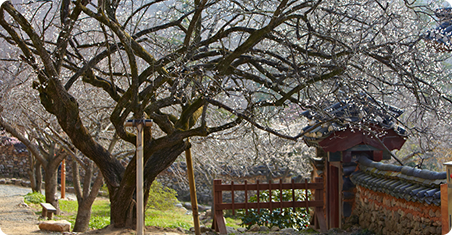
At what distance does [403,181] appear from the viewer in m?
4.73

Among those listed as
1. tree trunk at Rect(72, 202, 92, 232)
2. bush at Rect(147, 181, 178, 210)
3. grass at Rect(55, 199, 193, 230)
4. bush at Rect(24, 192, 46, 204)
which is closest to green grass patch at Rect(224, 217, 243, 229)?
grass at Rect(55, 199, 193, 230)

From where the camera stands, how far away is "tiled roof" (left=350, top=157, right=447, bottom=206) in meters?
3.90

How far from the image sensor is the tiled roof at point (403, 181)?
12.8ft

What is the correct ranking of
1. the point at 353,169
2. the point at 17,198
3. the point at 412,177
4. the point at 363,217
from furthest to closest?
the point at 17,198 < the point at 353,169 < the point at 363,217 < the point at 412,177

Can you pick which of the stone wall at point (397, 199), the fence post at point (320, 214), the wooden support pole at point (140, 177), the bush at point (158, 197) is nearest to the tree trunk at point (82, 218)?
the wooden support pole at point (140, 177)

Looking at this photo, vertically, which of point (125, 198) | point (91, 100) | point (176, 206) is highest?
point (91, 100)

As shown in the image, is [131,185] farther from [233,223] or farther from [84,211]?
[233,223]

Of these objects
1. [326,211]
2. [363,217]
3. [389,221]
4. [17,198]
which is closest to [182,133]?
[389,221]

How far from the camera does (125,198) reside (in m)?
5.13

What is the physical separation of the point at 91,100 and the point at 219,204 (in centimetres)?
367

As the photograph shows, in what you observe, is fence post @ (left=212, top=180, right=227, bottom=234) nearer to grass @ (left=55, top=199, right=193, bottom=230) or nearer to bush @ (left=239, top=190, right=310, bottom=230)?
bush @ (left=239, top=190, right=310, bottom=230)

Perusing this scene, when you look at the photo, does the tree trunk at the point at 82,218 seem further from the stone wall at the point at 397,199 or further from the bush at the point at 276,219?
the stone wall at the point at 397,199

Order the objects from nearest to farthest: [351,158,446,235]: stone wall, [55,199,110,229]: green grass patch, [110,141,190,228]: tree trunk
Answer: [351,158,446,235]: stone wall, [110,141,190,228]: tree trunk, [55,199,110,229]: green grass patch

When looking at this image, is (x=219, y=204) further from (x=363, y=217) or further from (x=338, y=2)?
(x=338, y=2)
